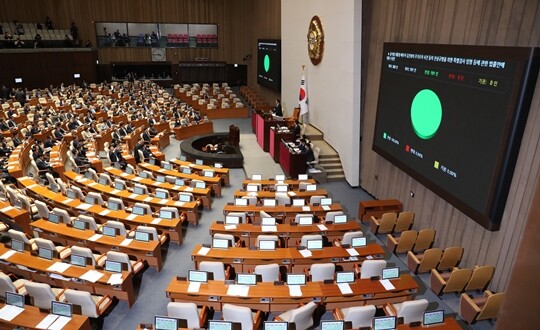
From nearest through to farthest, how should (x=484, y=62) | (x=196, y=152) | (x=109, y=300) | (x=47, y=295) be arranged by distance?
(x=47, y=295) < (x=109, y=300) < (x=484, y=62) < (x=196, y=152)

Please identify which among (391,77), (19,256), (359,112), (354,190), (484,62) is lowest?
(354,190)

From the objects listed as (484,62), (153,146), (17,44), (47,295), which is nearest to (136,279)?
(47,295)

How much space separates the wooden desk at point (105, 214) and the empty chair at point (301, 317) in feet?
14.1

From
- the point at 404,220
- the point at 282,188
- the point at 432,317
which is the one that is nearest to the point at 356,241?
the point at 404,220

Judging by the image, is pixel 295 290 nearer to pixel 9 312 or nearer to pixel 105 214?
pixel 9 312

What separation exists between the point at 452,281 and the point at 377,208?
3886 millimetres

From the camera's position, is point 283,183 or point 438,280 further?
point 283,183

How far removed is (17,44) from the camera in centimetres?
2817

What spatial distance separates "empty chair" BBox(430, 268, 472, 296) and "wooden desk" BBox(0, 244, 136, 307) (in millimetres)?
6035

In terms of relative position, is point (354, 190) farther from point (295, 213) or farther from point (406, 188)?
point (295, 213)

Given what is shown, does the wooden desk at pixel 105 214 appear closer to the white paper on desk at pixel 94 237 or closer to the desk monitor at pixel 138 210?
the desk monitor at pixel 138 210

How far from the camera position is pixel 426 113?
9695 mm

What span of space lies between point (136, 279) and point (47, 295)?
6.67 feet

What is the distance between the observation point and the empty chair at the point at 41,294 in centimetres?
657
